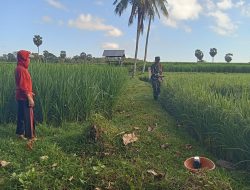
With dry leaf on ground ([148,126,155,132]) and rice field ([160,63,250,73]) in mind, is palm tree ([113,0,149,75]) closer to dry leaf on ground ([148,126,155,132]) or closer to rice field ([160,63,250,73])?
rice field ([160,63,250,73])

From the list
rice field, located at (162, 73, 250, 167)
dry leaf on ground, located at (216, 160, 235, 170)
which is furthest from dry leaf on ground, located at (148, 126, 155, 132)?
dry leaf on ground, located at (216, 160, 235, 170)

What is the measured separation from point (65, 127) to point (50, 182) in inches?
107

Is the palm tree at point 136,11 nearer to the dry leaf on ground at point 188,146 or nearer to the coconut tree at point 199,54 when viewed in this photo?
the dry leaf on ground at point 188,146

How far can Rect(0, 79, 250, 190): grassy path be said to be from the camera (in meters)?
4.19

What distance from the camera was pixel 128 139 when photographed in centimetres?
556

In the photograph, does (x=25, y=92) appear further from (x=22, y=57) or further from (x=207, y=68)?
(x=207, y=68)

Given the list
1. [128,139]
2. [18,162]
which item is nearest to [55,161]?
[18,162]

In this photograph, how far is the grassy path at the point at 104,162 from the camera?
4188 mm

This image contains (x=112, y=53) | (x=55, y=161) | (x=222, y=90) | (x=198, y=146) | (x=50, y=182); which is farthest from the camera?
(x=112, y=53)

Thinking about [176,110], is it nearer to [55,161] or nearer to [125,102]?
[125,102]

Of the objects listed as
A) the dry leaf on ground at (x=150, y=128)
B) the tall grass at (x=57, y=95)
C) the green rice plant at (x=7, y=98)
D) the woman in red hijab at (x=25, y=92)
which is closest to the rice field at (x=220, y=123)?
the dry leaf on ground at (x=150, y=128)

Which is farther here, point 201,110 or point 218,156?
point 201,110

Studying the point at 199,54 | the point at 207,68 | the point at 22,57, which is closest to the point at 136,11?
the point at 207,68

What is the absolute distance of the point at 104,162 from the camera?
16.5ft
